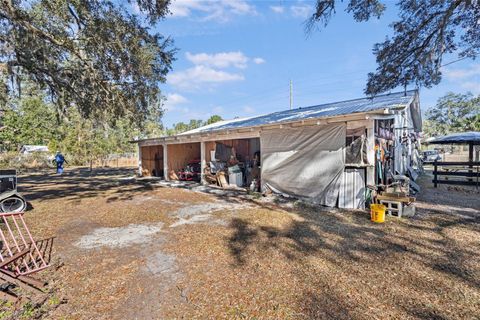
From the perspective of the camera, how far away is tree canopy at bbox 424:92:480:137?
35750 mm

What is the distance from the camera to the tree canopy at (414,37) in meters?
6.33

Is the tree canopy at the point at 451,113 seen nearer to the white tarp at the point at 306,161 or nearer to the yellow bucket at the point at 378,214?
the white tarp at the point at 306,161

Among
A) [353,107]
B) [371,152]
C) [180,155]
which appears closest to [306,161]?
[371,152]

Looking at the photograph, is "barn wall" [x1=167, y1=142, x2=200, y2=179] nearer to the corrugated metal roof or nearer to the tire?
the corrugated metal roof

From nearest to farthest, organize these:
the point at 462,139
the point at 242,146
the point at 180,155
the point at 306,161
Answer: the point at 306,161
the point at 462,139
the point at 242,146
the point at 180,155

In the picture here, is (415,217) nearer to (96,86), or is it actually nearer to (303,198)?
(303,198)

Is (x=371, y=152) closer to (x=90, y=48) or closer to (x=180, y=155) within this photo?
(x=90, y=48)

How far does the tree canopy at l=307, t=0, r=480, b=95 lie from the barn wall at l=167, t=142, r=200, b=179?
9.61 metres

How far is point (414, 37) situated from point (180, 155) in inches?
458

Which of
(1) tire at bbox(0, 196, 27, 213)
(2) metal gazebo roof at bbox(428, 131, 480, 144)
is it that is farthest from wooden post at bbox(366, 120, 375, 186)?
(1) tire at bbox(0, 196, 27, 213)

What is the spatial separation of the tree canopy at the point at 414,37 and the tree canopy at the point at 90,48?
4.88 metres

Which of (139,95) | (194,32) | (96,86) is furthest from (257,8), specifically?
(96,86)

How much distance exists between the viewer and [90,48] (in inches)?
263

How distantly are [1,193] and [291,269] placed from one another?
768 centimetres
